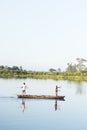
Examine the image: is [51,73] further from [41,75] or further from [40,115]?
[40,115]

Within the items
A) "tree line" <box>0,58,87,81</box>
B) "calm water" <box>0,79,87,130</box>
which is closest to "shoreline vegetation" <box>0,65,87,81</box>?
"tree line" <box>0,58,87,81</box>

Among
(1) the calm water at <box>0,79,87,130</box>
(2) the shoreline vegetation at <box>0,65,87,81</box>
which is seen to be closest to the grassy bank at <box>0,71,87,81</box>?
(2) the shoreline vegetation at <box>0,65,87,81</box>

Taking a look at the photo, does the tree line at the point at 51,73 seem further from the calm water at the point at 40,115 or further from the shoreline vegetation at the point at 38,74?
the calm water at the point at 40,115

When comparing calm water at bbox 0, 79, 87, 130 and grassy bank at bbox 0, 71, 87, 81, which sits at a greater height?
grassy bank at bbox 0, 71, 87, 81

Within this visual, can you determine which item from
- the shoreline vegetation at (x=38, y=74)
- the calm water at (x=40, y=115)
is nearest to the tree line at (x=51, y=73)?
the shoreline vegetation at (x=38, y=74)

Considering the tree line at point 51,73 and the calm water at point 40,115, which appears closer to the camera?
the calm water at point 40,115

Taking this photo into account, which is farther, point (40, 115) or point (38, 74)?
point (38, 74)

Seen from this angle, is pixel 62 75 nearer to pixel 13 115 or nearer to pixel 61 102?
pixel 61 102

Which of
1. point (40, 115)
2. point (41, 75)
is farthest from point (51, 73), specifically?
point (40, 115)

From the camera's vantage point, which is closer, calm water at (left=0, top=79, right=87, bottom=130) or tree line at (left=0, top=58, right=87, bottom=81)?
calm water at (left=0, top=79, right=87, bottom=130)

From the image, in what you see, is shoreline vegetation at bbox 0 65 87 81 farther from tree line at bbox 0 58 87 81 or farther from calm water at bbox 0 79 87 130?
calm water at bbox 0 79 87 130

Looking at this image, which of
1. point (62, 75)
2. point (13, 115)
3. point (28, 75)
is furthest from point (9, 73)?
point (13, 115)

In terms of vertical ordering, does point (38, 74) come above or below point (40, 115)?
above

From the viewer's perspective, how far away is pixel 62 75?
3199 inches
